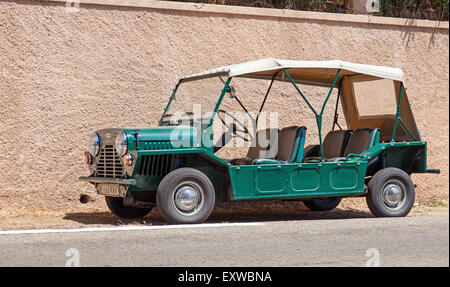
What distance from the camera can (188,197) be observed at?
8188mm

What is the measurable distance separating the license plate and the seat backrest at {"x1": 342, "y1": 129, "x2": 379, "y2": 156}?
320cm

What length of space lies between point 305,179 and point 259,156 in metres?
0.99

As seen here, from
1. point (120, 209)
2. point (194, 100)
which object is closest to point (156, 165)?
point (120, 209)

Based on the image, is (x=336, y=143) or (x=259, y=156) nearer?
(x=259, y=156)

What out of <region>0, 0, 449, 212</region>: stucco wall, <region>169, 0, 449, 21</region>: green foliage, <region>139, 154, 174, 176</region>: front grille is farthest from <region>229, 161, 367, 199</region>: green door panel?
<region>169, 0, 449, 21</region>: green foliage

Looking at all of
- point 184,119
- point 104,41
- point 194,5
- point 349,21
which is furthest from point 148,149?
point 349,21

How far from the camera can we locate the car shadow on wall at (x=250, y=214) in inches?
358

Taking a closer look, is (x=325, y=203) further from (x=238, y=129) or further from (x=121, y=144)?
(x=121, y=144)

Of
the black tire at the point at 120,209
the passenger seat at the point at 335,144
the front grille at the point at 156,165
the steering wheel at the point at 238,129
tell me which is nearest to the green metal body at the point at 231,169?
the front grille at the point at 156,165

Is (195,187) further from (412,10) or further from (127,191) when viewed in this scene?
(412,10)

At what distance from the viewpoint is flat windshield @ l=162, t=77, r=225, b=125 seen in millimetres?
9047

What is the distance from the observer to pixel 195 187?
8250 mm

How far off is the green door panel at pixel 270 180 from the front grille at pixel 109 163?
1641mm

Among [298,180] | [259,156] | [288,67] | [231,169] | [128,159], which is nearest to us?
[128,159]
